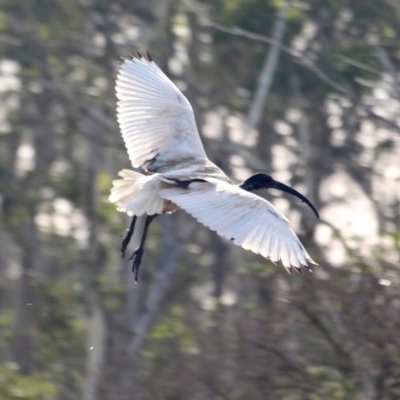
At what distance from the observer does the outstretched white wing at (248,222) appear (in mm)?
5988

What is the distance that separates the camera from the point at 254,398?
9.38 meters

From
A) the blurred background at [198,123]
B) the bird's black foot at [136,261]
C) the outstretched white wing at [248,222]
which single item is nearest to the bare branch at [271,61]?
the blurred background at [198,123]

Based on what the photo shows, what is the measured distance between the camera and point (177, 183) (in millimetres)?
6789

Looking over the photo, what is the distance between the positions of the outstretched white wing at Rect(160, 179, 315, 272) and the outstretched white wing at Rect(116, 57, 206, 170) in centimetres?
118

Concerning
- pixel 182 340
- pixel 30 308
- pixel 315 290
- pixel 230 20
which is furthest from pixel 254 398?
pixel 30 308

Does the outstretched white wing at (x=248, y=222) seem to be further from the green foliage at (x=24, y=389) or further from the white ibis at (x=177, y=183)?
the green foliage at (x=24, y=389)

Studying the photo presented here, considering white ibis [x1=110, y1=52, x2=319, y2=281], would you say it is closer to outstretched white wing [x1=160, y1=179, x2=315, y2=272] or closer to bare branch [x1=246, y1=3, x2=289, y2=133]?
outstretched white wing [x1=160, y1=179, x2=315, y2=272]

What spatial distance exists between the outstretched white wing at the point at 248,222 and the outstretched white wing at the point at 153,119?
1178 millimetres

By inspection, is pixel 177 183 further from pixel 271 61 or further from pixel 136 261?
pixel 271 61

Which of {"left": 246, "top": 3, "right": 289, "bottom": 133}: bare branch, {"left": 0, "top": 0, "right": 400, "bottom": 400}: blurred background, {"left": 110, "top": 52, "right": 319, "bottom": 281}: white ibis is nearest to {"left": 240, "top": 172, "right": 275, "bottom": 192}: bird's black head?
{"left": 110, "top": 52, "right": 319, "bottom": 281}: white ibis

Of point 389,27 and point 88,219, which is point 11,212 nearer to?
point 88,219

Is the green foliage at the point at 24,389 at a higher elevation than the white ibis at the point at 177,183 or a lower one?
lower

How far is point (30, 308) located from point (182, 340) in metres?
5.57

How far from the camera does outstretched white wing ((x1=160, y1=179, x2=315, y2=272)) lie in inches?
236
